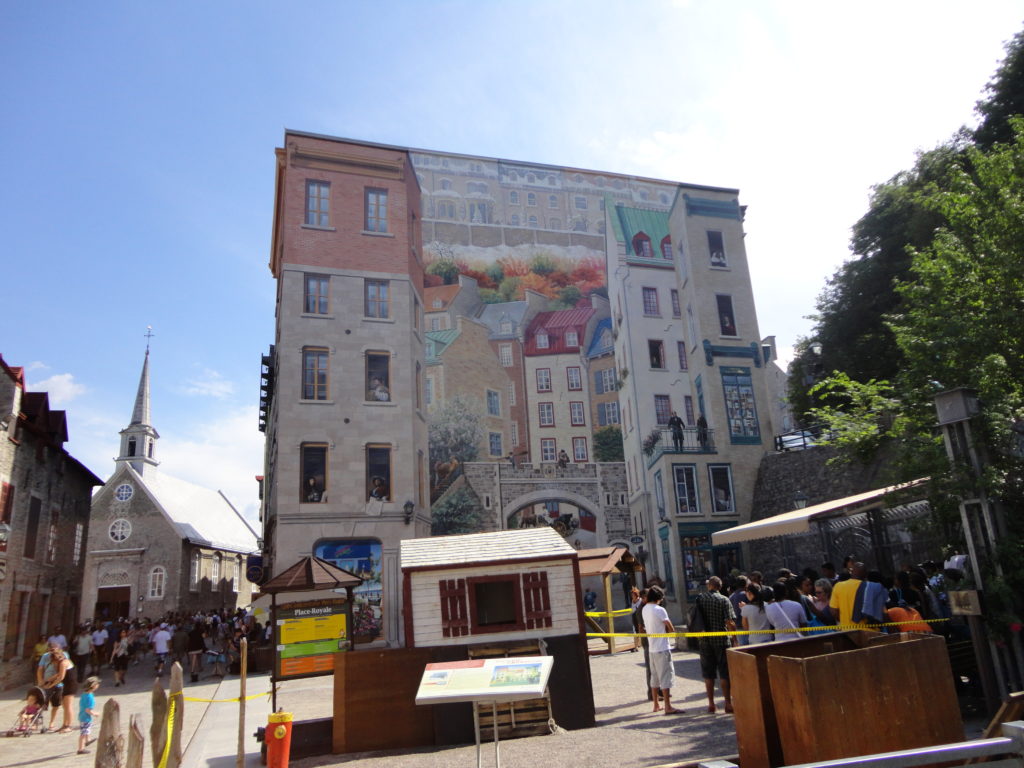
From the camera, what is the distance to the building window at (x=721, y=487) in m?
27.9

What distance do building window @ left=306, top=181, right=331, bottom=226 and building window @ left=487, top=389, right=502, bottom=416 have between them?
14970mm

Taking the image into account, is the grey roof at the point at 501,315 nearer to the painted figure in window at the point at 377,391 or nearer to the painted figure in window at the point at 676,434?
the painted figure in window at the point at 676,434

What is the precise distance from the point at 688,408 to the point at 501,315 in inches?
489

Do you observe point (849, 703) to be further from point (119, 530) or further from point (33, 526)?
point (119, 530)

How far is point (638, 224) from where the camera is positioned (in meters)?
39.9

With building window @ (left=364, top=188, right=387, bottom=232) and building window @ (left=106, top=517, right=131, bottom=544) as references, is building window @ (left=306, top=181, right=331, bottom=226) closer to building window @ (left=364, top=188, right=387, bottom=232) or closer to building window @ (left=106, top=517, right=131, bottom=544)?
building window @ (left=364, top=188, right=387, bottom=232)

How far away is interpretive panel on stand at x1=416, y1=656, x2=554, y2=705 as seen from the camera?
5918 mm

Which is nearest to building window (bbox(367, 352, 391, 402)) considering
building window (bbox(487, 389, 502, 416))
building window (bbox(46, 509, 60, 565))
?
building window (bbox(46, 509, 60, 565))

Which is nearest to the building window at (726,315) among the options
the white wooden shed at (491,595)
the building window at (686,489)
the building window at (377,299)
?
the building window at (686,489)

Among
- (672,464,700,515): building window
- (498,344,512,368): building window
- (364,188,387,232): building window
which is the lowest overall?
(672,464,700,515): building window

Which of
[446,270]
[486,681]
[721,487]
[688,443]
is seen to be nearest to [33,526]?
[486,681]

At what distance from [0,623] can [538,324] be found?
28.9 m

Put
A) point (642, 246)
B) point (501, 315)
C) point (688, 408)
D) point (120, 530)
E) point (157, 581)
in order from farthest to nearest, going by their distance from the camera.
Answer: point (120, 530) → point (157, 581) → point (501, 315) → point (642, 246) → point (688, 408)

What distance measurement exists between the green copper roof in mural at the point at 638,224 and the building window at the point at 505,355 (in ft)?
28.3
